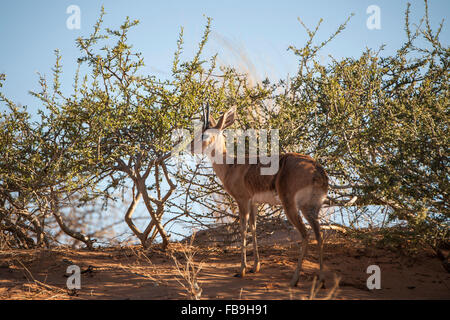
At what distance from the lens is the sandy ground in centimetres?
600

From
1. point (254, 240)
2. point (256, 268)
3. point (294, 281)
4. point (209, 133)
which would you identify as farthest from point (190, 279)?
point (209, 133)

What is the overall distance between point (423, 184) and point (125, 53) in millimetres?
5313

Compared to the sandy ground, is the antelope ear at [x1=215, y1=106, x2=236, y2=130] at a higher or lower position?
higher

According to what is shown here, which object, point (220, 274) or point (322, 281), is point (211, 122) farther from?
point (322, 281)

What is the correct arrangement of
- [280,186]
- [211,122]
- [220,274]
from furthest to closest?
[211,122] → [220,274] → [280,186]

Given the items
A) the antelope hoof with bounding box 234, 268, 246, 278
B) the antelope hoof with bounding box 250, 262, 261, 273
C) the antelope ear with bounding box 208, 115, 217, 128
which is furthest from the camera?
the antelope ear with bounding box 208, 115, 217, 128

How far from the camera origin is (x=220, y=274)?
272 inches

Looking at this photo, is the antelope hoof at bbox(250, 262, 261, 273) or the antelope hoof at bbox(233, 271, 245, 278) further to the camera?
the antelope hoof at bbox(250, 262, 261, 273)

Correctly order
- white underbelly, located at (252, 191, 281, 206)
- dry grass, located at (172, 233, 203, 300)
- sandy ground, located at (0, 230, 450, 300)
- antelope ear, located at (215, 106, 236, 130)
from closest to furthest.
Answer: dry grass, located at (172, 233, 203, 300) < sandy ground, located at (0, 230, 450, 300) < white underbelly, located at (252, 191, 281, 206) < antelope ear, located at (215, 106, 236, 130)

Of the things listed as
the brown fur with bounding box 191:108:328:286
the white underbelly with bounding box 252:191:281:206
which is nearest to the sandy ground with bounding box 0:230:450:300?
the brown fur with bounding box 191:108:328:286

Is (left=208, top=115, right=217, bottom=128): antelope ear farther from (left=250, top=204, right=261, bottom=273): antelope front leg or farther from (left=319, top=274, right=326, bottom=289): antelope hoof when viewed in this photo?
(left=319, top=274, right=326, bottom=289): antelope hoof

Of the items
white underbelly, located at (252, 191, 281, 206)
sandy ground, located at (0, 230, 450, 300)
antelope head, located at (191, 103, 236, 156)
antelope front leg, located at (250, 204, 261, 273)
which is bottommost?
sandy ground, located at (0, 230, 450, 300)
